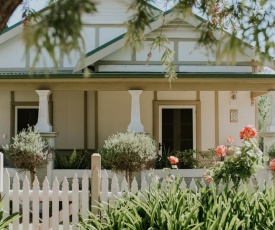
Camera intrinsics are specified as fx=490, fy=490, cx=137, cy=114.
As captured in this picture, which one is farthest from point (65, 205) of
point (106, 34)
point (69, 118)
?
point (106, 34)

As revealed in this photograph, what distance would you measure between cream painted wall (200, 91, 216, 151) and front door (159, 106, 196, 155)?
0.29 m

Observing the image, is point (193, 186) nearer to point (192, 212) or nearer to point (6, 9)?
point (192, 212)

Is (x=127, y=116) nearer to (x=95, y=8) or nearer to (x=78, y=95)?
(x=78, y=95)

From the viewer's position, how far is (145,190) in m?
6.02

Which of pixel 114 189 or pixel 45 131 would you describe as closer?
pixel 114 189

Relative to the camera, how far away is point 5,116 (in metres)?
15.7

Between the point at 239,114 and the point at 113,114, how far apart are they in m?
3.99

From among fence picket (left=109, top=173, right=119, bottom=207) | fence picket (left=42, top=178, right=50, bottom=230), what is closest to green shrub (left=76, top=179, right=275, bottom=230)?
fence picket (left=109, top=173, right=119, bottom=207)

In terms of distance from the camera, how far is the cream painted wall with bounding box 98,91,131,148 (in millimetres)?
15328

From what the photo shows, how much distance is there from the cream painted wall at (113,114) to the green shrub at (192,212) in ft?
30.7

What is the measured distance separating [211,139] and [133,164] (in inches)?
201

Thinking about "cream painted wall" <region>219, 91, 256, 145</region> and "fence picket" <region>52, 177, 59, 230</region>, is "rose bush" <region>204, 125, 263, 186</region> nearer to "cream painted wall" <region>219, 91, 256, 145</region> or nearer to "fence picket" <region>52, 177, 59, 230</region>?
"fence picket" <region>52, 177, 59, 230</region>

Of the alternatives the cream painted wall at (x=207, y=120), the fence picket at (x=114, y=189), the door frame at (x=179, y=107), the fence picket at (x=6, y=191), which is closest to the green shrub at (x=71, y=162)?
the door frame at (x=179, y=107)

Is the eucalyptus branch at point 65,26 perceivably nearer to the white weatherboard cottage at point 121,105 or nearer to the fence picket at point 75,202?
the fence picket at point 75,202
